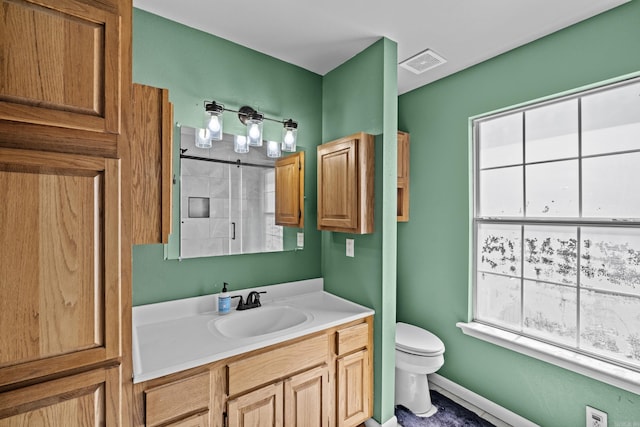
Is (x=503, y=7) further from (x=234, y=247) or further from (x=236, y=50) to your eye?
(x=234, y=247)

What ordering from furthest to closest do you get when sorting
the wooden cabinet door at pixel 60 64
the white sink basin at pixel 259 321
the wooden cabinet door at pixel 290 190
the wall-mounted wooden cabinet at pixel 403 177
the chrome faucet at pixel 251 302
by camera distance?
the wall-mounted wooden cabinet at pixel 403 177 < the wooden cabinet door at pixel 290 190 < the chrome faucet at pixel 251 302 < the white sink basin at pixel 259 321 < the wooden cabinet door at pixel 60 64

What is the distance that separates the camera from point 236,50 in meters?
1.96

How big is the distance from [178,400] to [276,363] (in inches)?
17.7

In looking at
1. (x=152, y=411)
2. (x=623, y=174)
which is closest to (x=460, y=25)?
(x=623, y=174)

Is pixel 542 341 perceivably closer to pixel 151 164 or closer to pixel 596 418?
pixel 596 418

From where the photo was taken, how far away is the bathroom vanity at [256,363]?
1.20 meters

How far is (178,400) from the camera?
1.19m

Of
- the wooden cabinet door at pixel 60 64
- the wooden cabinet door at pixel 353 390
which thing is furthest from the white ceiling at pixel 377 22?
the wooden cabinet door at pixel 353 390

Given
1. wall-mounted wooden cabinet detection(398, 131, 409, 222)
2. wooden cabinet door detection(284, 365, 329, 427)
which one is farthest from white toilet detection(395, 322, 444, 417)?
wall-mounted wooden cabinet detection(398, 131, 409, 222)

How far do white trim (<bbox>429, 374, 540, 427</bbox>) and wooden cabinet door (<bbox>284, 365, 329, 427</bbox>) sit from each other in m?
1.21

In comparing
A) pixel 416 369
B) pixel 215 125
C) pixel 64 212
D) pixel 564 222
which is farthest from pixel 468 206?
pixel 64 212

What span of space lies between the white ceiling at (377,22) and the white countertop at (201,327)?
1683mm

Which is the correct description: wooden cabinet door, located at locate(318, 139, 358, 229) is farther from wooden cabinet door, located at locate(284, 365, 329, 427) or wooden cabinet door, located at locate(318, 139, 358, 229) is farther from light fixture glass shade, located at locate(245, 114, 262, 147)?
wooden cabinet door, located at locate(284, 365, 329, 427)

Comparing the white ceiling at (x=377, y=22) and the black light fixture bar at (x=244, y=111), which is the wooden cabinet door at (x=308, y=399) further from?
the white ceiling at (x=377, y=22)
